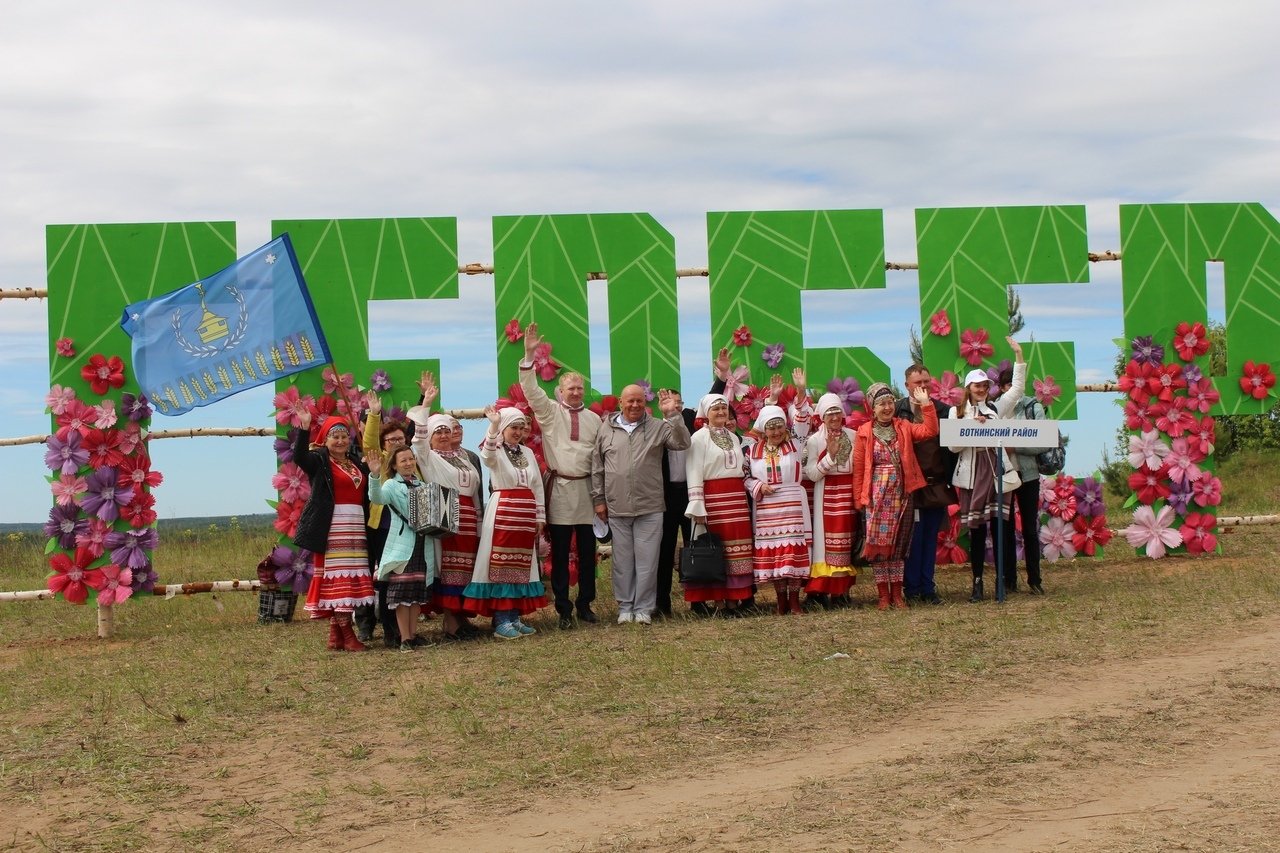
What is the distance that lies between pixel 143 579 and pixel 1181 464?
27.0 feet

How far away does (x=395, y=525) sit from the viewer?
26.5ft

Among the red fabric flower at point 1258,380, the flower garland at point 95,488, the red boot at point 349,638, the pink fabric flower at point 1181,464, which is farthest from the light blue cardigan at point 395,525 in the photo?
the red fabric flower at point 1258,380

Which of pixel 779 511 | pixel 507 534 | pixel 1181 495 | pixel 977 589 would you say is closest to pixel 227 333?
pixel 507 534

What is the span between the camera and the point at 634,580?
344 inches

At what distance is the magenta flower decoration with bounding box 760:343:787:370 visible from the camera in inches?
416

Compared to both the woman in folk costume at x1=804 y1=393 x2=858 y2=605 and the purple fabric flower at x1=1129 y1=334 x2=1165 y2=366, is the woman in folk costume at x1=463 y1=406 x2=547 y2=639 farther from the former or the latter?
the purple fabric flower at x1=1129 y1=334 x2=1165 y2=366

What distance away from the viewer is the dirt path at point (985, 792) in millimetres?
4355

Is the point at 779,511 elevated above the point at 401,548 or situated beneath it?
elevated above

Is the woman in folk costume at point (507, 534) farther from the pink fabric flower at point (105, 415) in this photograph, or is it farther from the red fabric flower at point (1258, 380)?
the red fabric flower at point (1258, 380)

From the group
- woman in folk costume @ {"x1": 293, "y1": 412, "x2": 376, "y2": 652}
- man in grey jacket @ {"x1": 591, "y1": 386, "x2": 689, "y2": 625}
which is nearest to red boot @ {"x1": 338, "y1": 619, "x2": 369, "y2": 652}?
woman in folk costume @ {"x1": 293, "y1": 412, "x2": 376, "y2": 652}

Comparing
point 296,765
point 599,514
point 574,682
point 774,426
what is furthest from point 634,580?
point 296,765

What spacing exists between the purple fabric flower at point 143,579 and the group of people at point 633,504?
86.9 inches

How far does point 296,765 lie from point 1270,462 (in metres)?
19.6

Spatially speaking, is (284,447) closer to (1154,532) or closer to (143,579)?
(143,579)
